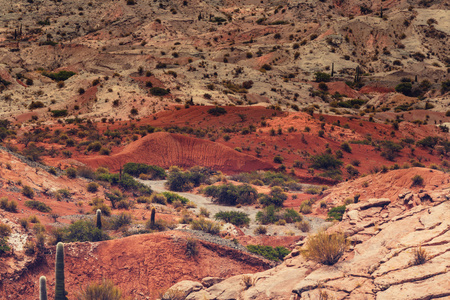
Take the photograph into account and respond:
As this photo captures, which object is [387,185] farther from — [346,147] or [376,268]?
[346,147]

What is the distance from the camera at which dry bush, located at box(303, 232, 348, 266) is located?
33.0ft

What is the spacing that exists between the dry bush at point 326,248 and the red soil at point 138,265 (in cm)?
427

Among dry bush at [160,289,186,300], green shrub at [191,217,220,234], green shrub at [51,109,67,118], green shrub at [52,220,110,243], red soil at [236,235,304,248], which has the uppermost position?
dry bush at [160,289,186,300]

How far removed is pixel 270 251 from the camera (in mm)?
16500

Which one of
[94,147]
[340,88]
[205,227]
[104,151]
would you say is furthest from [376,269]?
[340,88]

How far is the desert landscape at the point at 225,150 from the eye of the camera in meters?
10.8

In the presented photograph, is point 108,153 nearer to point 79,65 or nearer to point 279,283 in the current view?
point 279,283

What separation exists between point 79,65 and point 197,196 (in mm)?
58102

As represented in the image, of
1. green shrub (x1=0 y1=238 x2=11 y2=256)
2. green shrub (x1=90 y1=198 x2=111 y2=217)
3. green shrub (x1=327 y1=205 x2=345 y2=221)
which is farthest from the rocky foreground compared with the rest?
green shrub (x1=90 y1=198 x2=111 y2=217)

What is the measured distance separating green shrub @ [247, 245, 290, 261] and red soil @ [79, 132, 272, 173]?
59.7 feet

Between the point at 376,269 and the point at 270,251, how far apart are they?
7.85 metres

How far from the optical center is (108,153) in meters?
37.0

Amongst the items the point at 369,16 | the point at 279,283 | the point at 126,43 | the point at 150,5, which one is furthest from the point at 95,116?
the point at 369,16

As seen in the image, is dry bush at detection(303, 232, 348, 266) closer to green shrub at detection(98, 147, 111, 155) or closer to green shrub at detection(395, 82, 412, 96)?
green shrub at detection(98, 147, 111, 155)
